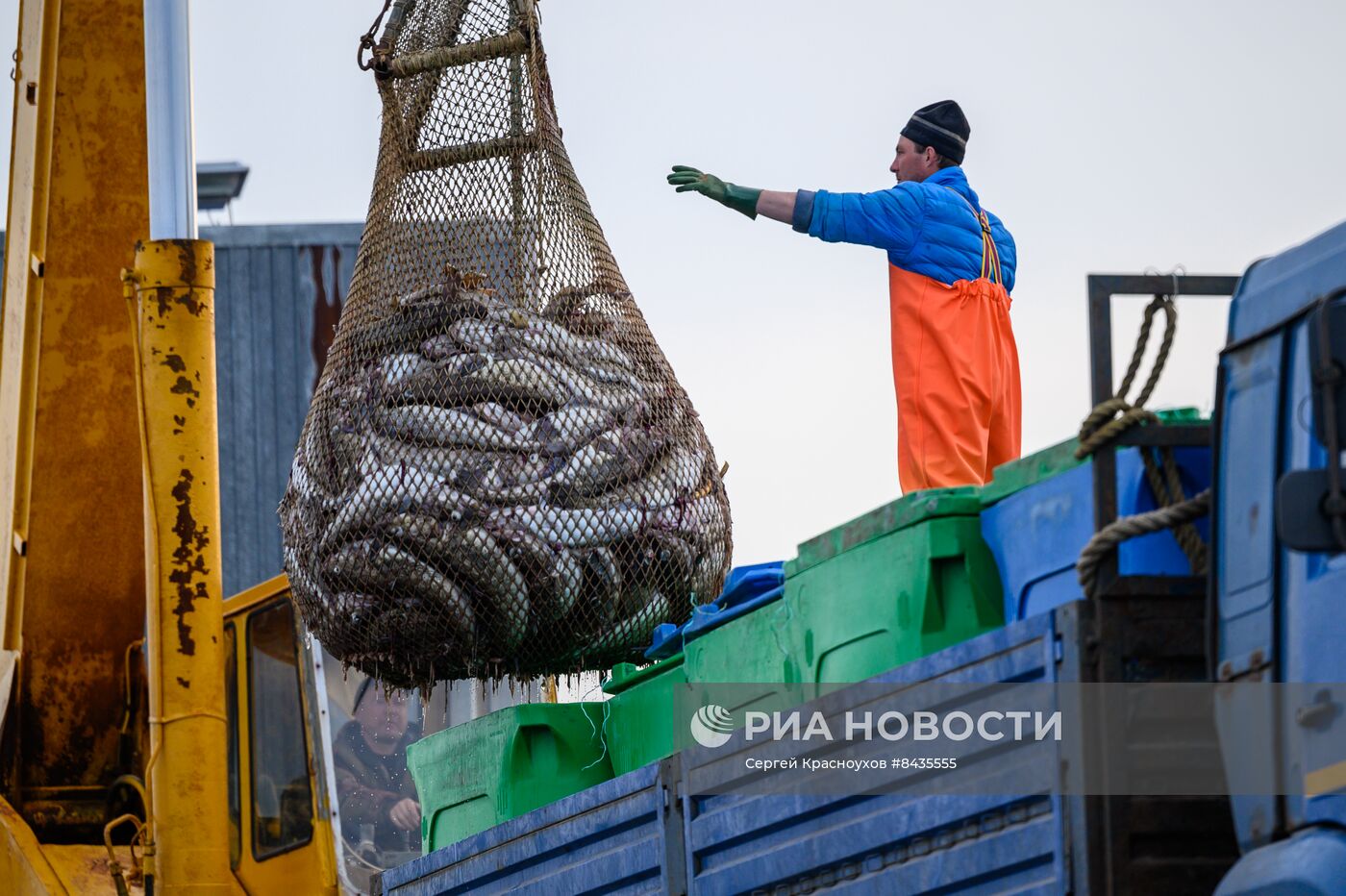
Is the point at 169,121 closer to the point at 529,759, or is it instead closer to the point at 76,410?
the point at 76,410

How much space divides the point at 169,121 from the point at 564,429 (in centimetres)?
200

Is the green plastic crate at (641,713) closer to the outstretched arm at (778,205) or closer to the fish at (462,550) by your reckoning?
the fish at (462,550)

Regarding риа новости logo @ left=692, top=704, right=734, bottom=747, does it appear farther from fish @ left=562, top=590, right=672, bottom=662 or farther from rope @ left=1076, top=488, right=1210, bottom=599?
rope @ left=1076, top=488, right=1210, bottom=599

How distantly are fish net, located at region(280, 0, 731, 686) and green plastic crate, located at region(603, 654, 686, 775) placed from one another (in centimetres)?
16

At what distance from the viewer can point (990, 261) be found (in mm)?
5844

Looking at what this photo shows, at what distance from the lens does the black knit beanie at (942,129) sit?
5930 mm

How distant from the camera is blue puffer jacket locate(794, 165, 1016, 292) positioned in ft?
18.4

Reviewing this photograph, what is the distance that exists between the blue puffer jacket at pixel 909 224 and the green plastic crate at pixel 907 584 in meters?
1.40

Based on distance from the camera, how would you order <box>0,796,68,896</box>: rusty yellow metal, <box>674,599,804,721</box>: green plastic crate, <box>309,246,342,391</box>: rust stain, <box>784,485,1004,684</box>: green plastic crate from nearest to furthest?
<box>784,485,1004,684</box>: green plastic crate < <box>674,599,804,721</box>: green plastic crate < <box>0,796,68,896</box>: rusty yellow metal < <box>309,246,342,391</box>: rust stain

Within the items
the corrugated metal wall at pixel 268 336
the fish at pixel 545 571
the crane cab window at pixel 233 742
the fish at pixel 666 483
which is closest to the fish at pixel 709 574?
the fish at pixel 666 483

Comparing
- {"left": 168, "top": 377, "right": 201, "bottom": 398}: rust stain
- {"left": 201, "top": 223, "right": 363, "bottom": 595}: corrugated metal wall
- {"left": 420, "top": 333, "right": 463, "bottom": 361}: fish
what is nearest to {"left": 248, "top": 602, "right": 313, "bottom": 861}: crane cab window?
{"left": 168, "top": 377, "right": 201, "bottom": 398}: rust stain

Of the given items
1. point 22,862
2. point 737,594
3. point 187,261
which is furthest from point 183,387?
point 737,594

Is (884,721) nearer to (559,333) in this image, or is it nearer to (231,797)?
(559,333)

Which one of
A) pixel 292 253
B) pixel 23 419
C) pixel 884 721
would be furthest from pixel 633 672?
pixel 292 253
